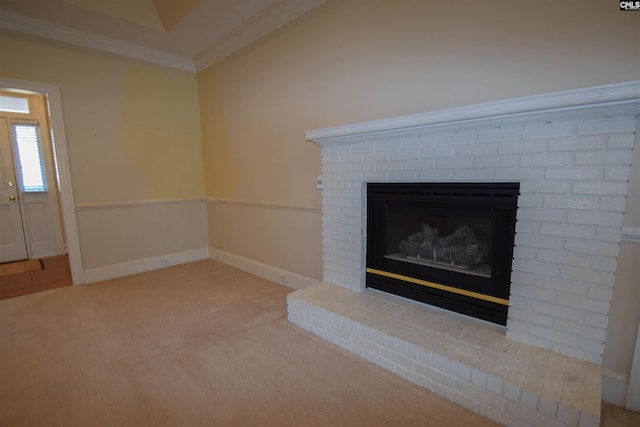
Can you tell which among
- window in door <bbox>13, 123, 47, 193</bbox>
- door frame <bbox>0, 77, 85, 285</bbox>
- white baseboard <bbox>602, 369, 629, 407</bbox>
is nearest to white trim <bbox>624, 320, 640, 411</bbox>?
white baseboard <bbox>602, 369, 629, 407</bbox>

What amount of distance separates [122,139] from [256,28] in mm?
2121

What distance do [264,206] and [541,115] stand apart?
8.64 ft

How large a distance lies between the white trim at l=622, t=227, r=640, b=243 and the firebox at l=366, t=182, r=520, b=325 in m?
0.47

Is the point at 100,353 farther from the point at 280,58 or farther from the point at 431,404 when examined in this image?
the point at 280,58

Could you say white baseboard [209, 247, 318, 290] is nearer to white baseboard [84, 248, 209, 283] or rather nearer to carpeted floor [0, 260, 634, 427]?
white baseboard [84, 248, 209, 283]

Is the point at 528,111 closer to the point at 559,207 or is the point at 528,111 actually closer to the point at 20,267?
the point at 559,207

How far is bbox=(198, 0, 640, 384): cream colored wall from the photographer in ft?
4.85

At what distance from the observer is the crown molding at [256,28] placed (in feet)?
8.67

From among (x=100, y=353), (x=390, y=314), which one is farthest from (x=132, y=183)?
(x=390, y=314)

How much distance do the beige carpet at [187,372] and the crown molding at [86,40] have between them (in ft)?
8.97

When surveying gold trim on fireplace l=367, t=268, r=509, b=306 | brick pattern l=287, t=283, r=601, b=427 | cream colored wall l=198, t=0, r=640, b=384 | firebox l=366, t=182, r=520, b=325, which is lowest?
brick pattern l=287, t=283, r=601, b=427

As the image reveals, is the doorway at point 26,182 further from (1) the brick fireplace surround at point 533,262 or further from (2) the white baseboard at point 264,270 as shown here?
(1) the brick fireplace surround at point 533,262

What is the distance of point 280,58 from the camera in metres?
2.91

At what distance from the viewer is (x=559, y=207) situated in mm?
1505
